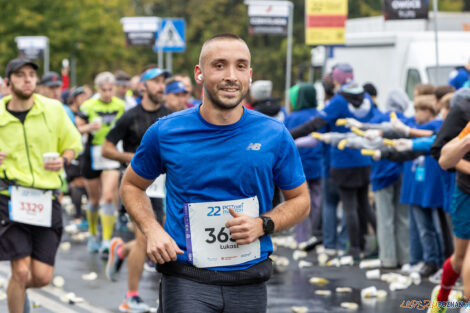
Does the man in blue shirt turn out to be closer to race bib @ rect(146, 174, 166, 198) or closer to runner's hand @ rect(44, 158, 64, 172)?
runner's hand @ rect(44, 158, 64, 172)

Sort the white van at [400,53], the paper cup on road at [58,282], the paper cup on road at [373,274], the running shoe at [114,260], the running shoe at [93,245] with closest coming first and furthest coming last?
the running shoe at [114,260] < the paper cup on road at [58,282] < the paper cup on road at [373,274] < the running shoe at [93,245] < the white van at [400,53]

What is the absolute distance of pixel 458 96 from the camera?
677 cm

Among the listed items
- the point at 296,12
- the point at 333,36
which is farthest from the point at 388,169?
the point at 296,12

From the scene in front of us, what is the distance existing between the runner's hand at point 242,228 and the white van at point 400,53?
39.8 feet

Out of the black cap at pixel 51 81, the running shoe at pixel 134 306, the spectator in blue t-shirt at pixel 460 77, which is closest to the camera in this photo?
the running shoe at pixel 134 306

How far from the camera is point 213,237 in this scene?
4480 millimetres

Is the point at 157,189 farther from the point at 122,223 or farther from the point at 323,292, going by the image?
the point at 122,223

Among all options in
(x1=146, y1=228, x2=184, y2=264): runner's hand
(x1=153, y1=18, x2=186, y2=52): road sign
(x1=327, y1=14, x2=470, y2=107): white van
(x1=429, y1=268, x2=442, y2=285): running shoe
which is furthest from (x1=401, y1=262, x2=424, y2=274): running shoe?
(x1=153, y1=18, x2=186, y2=52): road sign

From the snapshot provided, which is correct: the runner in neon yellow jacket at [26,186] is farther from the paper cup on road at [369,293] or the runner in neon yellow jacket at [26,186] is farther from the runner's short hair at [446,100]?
the runner's short hair at [446,100]

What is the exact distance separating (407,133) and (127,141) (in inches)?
109

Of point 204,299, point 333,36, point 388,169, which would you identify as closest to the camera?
point 204,299

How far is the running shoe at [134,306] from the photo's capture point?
8.17 m

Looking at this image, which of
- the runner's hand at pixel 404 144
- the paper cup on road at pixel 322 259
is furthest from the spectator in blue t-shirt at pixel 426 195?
the paper cup on road at pixel 322 259

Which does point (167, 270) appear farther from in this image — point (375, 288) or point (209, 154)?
point (375, 288)
